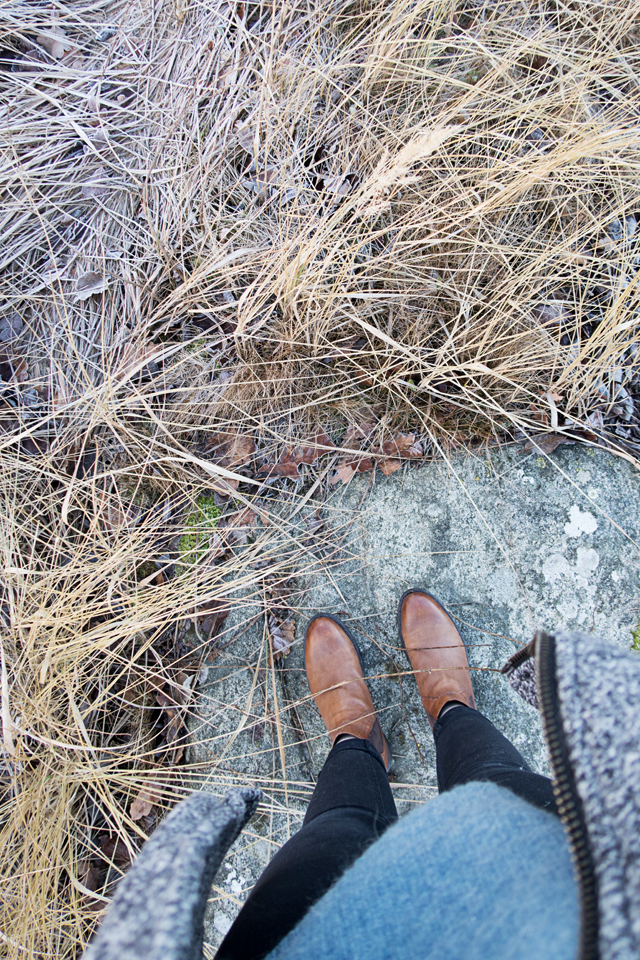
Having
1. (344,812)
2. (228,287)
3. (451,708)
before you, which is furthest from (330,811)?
(228,287)

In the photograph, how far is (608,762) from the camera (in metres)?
0.71

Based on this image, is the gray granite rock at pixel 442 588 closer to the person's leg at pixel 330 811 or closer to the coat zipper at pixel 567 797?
the person's leg at pixel 330 811

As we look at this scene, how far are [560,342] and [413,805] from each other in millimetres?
1696

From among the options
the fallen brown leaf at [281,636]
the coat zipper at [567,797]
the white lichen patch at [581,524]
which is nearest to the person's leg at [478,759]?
the coat zipper at [567,797]

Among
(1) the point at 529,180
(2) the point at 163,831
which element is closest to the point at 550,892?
(2) the point at 163,831

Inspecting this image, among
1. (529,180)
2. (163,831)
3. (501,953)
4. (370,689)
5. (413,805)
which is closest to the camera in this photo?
(501,953)

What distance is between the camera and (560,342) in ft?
5.61

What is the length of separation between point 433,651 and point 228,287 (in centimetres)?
150

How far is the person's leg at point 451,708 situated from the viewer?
1.24 meters

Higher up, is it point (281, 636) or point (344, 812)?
point (344, 812)

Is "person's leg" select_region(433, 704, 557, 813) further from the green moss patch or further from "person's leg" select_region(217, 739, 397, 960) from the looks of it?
the green moss patch

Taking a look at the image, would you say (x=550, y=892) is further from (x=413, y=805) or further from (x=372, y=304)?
(x=372, y=304)

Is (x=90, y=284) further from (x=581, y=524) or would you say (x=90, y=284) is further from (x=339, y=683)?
(x=581, y=524)

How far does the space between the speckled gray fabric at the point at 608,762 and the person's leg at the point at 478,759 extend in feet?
1.15
